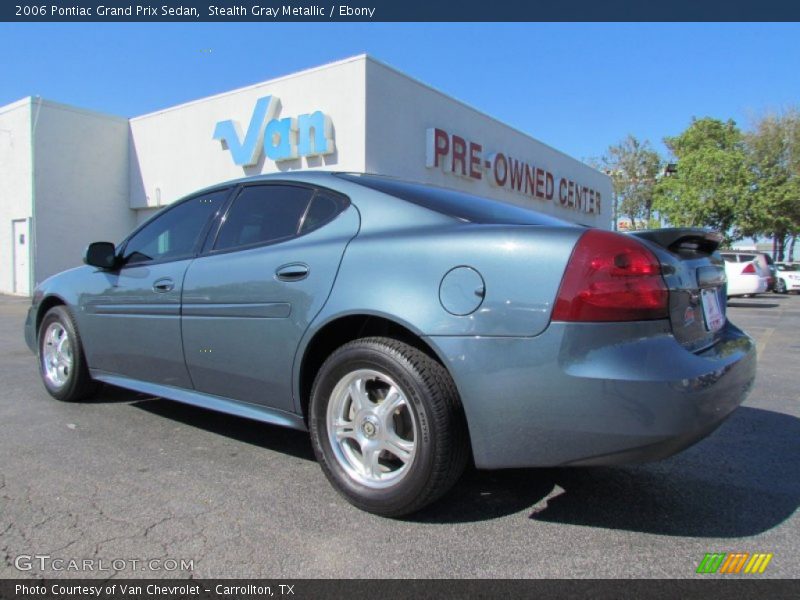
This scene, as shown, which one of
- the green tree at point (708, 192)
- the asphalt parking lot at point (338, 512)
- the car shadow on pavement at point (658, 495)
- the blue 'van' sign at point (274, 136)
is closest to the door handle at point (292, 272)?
the asphalt parking lot at point (338, 512)

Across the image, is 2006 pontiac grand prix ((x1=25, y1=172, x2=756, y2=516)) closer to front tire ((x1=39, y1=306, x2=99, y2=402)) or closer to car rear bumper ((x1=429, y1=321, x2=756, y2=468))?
car rear bumper ((x1=429, y1=321, x2=756, y2=468))

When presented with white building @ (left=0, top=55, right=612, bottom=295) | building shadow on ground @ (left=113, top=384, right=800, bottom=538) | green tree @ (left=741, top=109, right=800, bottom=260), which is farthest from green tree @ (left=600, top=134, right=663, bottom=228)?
building shadow on ground @ (left=113, top=384, right=800, bottom=538)

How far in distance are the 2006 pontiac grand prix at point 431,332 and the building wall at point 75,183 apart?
16.1 m

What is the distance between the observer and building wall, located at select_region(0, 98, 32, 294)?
1684 cm

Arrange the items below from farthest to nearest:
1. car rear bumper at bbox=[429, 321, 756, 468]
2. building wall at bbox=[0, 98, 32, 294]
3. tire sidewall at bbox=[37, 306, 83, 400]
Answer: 1. building wall at bbox=[0, 98, 32, 294]
2. tire sidewall at bbox=[37, 306, 83, 400]
3. car rear bumper at bbox=[429, 321, 756, 468]

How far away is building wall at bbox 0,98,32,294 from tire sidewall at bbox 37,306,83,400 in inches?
580

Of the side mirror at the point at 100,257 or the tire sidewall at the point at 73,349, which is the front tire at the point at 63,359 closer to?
the tire sidewall at the point at 73,349

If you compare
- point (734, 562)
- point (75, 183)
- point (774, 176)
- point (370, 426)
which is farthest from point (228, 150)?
point (774, 176)

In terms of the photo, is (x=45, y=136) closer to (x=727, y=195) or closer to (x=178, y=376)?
(x=178, y=376)

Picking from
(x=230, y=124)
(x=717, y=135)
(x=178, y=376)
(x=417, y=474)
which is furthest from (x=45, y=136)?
(x=717, y=135)

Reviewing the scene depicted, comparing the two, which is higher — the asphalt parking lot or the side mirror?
the side mirror

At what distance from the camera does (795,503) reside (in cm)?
266

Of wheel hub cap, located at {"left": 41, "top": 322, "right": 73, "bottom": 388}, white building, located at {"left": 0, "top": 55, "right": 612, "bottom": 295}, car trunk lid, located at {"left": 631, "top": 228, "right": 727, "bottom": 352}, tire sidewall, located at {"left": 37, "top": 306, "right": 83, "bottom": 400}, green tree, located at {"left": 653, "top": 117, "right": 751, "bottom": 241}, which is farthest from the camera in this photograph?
green tree, located at {"left": 653, "top": 117, "right": 751, "bottom": 241}
